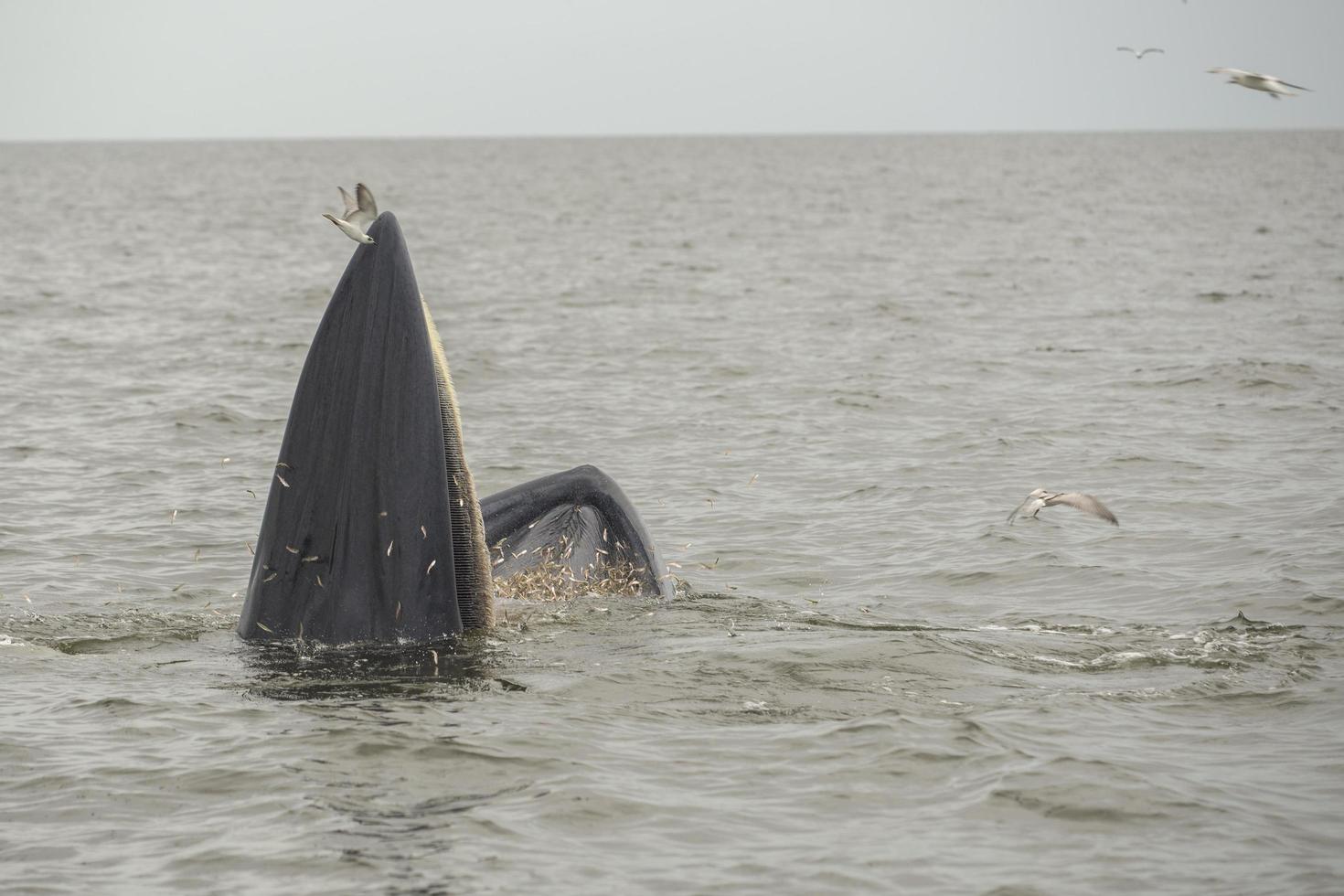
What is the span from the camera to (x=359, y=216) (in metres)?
7.33

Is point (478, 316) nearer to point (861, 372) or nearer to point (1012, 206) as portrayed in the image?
point (861, 372)

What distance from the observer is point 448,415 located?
24.8 feet

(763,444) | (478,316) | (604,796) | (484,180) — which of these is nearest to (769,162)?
(484,180)

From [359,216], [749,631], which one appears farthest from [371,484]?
[749,631]

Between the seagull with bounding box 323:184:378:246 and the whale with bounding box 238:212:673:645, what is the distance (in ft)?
0.27

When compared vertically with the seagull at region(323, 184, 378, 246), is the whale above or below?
below

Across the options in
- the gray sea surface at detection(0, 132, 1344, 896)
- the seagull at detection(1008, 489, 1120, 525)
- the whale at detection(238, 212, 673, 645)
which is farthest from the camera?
the seagull at detection(1008, 489, 1120, 525)

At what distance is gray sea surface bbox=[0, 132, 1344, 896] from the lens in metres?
6.46

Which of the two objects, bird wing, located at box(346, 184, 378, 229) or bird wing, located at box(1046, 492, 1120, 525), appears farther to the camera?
bird wing, located at box(1046, 492, 1120, 525)

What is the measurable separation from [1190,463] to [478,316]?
16.3 metres

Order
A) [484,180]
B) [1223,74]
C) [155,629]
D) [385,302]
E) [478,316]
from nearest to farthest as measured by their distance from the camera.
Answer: [385,302]
[155,629]
[1223,74]
[478,316]
[484,180]

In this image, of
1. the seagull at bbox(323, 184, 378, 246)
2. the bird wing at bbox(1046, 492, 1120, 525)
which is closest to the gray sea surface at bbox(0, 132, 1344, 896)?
the bird wing at bbox(1046, 492, 1120, 525)

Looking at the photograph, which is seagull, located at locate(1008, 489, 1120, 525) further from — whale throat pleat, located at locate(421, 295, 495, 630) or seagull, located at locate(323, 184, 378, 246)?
seagull, located at locate(323, 184, 378, 246)

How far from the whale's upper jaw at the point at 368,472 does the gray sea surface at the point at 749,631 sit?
0.50 meters
